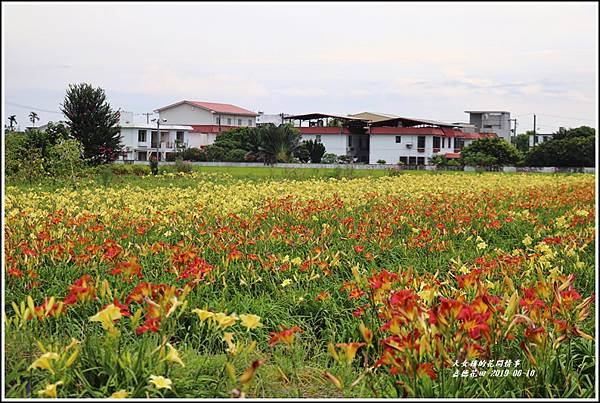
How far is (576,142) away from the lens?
106 ft

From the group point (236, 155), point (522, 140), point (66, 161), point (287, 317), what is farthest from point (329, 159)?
point (287, 317)

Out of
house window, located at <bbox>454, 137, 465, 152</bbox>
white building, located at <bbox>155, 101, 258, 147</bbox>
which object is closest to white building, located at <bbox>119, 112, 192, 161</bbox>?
white building, located at <bbox>155, 101, 258, 147</bbox>

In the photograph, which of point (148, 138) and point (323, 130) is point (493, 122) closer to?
point (323, 130)

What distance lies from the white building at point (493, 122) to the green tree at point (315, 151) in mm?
20987

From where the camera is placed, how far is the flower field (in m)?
2.23

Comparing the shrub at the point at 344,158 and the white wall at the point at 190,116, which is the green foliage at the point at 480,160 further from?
the white wall at the point at 190,116

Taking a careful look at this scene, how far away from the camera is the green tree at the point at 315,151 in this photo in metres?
44.4

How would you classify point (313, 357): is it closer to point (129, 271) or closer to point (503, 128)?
point (129, 271)

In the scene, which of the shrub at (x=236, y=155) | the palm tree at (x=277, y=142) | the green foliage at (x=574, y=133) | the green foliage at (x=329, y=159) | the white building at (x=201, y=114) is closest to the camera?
the green foliage at (x=574, y=133)

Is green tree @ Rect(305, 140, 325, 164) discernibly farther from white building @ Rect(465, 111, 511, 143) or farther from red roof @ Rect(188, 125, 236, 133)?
white building @ Rect(465, 111, 511, 143)

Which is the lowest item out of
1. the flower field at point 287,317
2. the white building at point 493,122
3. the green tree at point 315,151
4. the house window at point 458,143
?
the flower field at point 287,317

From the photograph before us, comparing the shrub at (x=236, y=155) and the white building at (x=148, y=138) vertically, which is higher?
the white building at (x=148, y=138)

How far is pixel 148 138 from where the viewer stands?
169 ft

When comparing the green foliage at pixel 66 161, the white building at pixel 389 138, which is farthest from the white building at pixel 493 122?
the green foliage at pixel 66 161
